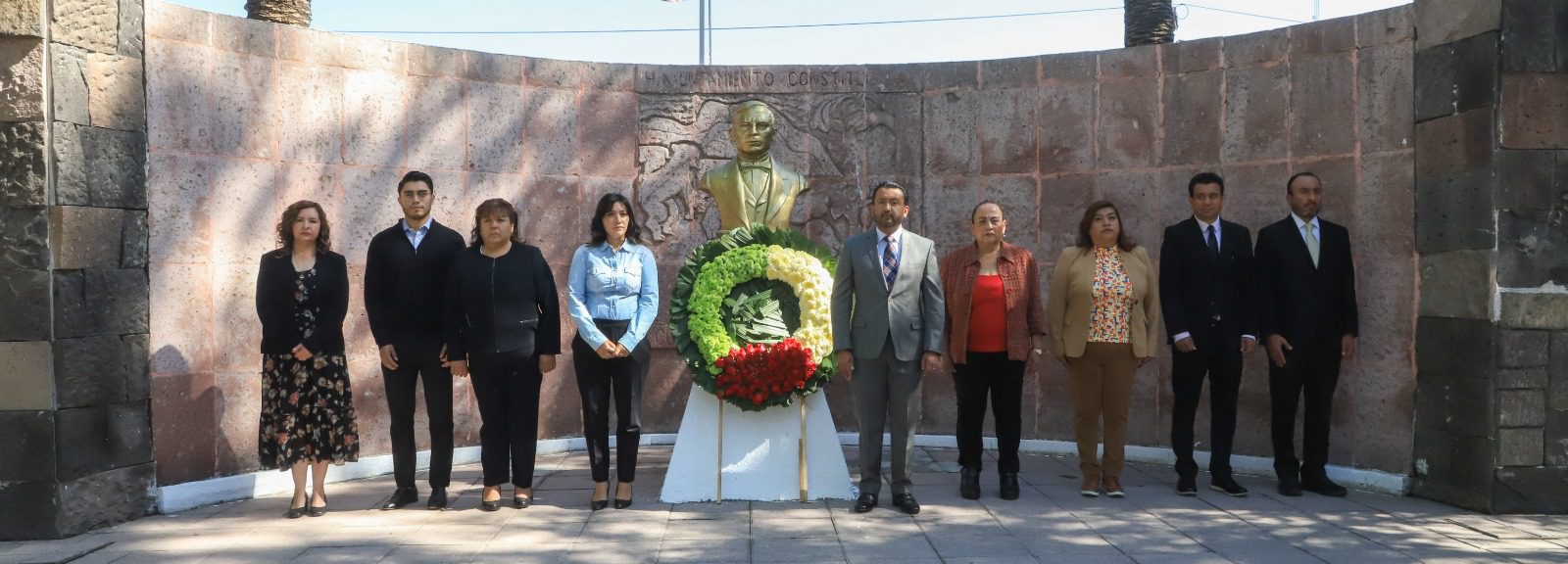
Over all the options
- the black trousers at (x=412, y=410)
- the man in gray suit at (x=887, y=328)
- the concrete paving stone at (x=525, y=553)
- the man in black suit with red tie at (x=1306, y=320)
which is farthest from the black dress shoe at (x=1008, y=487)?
the black trousers at (x=412, y=410)

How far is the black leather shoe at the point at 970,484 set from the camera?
577 centimetres

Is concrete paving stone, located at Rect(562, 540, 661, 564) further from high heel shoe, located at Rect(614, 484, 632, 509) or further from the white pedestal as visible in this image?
the white pedestal

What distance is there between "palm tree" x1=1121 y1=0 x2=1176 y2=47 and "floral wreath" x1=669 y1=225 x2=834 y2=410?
20.5 ft

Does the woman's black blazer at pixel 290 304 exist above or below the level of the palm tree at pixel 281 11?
below

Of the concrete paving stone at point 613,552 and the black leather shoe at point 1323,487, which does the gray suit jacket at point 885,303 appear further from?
the black leather shoe at point 1323,487

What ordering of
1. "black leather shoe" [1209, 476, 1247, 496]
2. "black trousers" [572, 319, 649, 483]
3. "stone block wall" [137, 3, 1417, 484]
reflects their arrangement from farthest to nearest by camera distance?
"stone block wall" [137, 3, 1417, 484] → "black leather shoe" [1209, 476, 1247, 496] → "black trousers" [572, 319, 649, 483]

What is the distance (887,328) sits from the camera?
5387 mm

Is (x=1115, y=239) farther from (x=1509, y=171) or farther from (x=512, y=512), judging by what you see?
(x=512, y=512)

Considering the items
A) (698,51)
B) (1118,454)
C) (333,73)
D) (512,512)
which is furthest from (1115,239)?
(698,51)

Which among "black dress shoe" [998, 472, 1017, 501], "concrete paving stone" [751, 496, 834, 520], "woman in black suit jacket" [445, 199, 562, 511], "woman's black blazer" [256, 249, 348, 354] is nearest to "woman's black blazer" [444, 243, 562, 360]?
"woman in black suit jacket" [445, 199, 562, 511]

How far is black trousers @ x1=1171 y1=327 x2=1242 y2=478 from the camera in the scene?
5898 millimetres

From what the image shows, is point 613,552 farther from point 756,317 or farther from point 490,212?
point 490,212

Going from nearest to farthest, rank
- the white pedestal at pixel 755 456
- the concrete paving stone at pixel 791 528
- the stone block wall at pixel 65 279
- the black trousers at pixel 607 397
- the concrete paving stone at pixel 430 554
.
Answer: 1. the concrete paving stone at pixel 430 554
2. the concrete paving stone at pixel 791 528
3. the stone block wall at pixel 65 279
4. the black trousers at pixel 607 397
5. the white pedestal at pixel 755 456

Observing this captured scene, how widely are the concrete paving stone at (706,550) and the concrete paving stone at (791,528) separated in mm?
177
